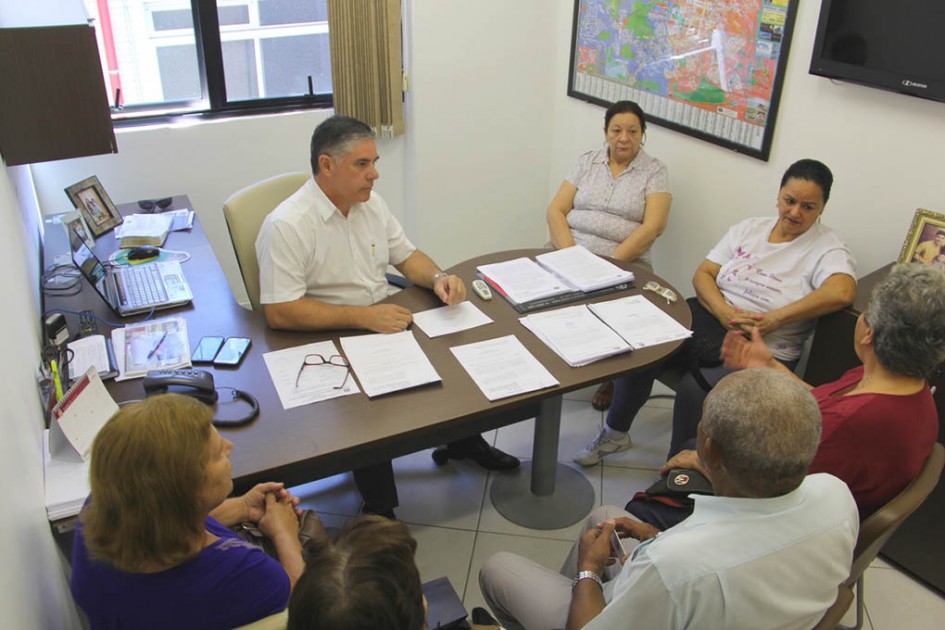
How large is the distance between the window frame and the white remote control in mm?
1895

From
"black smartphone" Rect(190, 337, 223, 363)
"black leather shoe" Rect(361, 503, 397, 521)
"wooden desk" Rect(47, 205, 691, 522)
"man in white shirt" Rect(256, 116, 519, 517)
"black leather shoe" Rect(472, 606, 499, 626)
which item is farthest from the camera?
"black leather shoe" Rect(361, 503, 397, 521)

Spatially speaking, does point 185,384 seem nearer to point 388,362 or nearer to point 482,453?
point 388,362

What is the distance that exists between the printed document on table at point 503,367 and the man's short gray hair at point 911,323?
808 mm

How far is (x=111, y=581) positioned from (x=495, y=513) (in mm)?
1587

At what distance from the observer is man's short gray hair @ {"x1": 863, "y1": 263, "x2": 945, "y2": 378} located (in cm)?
164

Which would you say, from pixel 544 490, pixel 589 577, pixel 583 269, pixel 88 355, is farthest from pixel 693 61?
pixel 88 355

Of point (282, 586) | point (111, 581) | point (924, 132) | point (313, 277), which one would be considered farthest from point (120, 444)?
point (924, 132)

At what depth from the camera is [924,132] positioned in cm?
241

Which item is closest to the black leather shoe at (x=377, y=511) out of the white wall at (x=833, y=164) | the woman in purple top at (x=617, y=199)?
the woman in purple top at (x=617, y=199)

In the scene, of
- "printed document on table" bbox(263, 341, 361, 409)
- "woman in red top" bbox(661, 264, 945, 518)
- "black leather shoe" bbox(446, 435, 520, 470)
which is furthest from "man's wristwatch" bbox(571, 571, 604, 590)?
"black leather shoe" bbox(446, 435, 520, 470)

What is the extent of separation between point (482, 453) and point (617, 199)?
4.28ft

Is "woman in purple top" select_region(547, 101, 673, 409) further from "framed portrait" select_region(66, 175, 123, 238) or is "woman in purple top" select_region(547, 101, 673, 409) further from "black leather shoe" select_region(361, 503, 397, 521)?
"framed portrait" select_region(66, 175, 123, 238)

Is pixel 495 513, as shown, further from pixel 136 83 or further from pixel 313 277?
pixel 136 83

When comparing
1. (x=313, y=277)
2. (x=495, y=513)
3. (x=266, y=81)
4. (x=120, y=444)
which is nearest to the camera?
(x=120, y=444)
